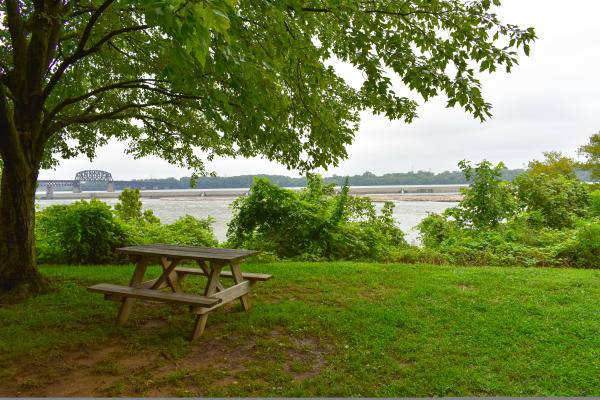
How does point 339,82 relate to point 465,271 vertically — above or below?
above

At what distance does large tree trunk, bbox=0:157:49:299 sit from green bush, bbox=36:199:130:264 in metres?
2.57

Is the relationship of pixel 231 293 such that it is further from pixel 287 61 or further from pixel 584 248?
pixel 584 248

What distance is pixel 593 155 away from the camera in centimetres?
2747

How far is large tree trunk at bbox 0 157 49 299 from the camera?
510 centimetres

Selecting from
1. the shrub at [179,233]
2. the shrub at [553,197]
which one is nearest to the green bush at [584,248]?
the shrub at [553,197]

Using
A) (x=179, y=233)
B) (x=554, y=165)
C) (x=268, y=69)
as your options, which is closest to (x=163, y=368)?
(x=268, y=69)

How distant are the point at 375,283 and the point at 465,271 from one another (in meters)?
2.09

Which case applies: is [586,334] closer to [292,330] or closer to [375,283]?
[375,283]

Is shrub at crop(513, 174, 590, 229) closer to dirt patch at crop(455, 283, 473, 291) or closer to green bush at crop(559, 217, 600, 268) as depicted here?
green bush at crop(559, 217, 600, 268)

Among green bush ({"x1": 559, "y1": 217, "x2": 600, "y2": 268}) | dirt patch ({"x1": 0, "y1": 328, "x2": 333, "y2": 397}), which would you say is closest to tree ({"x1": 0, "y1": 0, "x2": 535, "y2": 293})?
dirt patch ({"x1": 0, "y1": 328, "x2": 333, "y2": 397})

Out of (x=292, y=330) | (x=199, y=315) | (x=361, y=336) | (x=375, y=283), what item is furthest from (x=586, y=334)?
(x=199, y=315)

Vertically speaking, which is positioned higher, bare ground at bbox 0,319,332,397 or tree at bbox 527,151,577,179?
tree at bbox 527,151,577,179

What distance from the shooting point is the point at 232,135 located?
5.96m

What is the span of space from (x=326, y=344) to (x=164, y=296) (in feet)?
6.01
